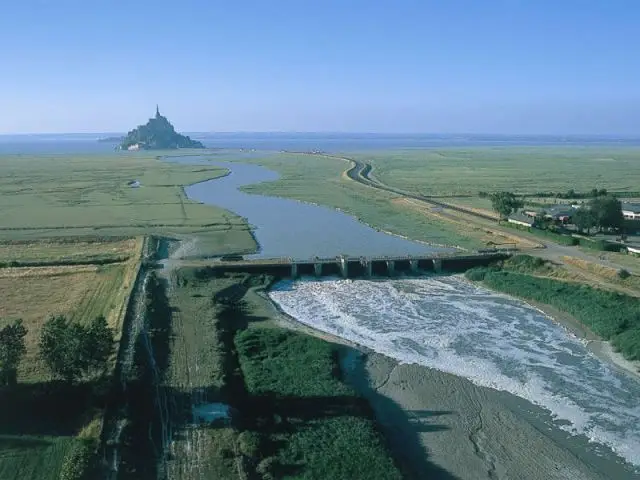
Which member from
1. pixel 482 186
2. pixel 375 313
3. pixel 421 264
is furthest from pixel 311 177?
pixel 375 313

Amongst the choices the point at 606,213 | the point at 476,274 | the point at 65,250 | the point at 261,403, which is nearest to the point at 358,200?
the point at 606,213

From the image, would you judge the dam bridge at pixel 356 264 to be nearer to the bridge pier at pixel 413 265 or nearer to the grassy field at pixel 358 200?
the bridge pier at pixel 413 265

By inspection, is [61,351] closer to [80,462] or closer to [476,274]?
[80,462]

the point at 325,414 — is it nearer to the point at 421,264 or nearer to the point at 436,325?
the point at 436,325

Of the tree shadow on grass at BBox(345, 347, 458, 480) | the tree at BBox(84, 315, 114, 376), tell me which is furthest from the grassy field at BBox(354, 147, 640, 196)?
the tree at BBox(84, 315, 114, 376)

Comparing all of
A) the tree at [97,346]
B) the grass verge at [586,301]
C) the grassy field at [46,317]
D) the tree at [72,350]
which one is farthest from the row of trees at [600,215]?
the tree at [72,350]

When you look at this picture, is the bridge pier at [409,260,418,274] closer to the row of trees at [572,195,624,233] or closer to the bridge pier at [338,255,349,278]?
the bridge pier at [338,255,349,278]
